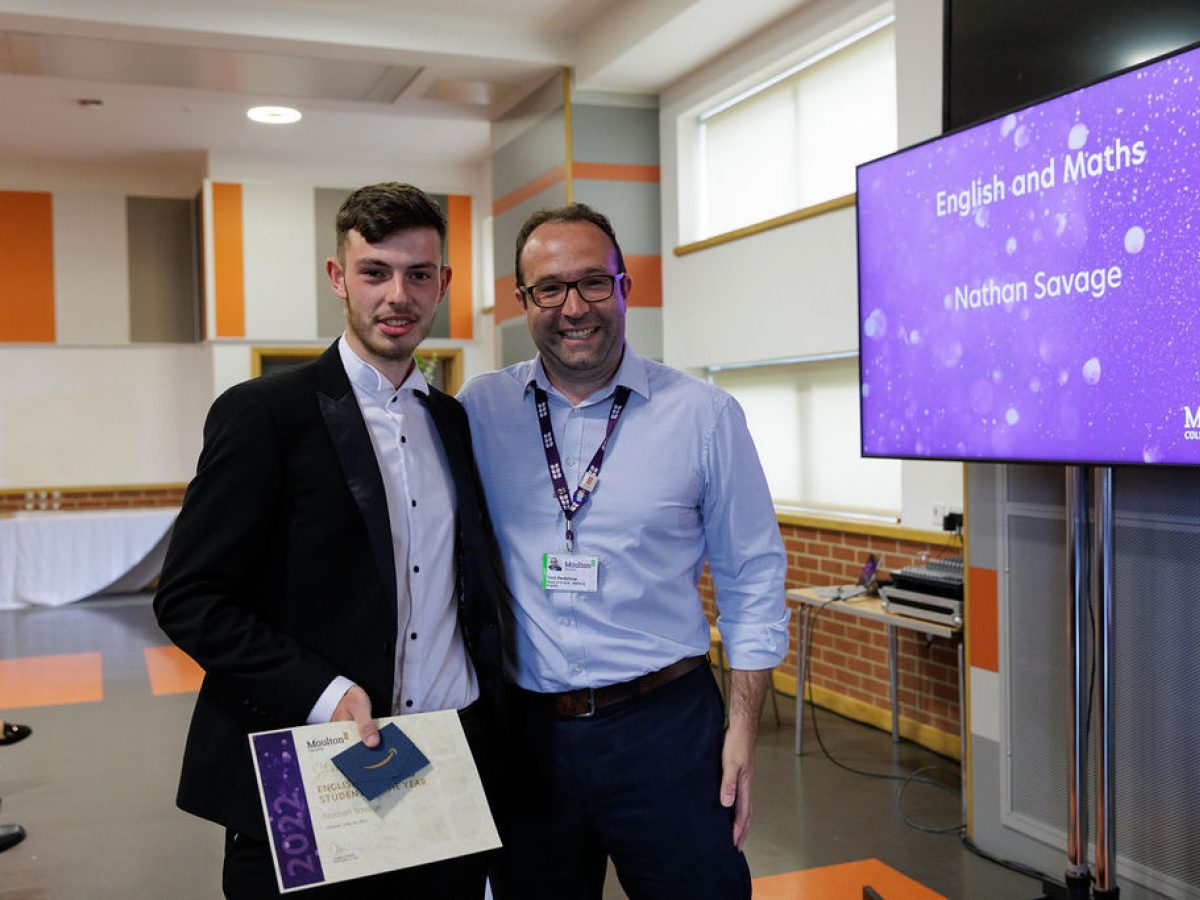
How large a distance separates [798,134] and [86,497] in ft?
22.8

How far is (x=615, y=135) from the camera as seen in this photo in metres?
6.51

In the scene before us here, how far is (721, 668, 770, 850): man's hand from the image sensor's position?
1.86 meters

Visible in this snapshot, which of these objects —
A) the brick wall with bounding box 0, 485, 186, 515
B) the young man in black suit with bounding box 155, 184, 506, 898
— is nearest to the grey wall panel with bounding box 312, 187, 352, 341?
the brick wall with bounding box 0, 485, 186, 515

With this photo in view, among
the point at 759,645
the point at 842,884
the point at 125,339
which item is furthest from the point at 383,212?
the point at 125,339

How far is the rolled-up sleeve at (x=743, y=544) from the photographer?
1900 mm

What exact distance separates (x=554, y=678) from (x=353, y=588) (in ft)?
1.44

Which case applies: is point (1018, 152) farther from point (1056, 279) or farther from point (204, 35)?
point (204, 35)

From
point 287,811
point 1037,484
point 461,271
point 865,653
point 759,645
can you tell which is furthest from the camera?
point 461,271

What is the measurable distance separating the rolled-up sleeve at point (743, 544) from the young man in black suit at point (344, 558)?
42 centimetres

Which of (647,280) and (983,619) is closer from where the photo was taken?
(983,619)

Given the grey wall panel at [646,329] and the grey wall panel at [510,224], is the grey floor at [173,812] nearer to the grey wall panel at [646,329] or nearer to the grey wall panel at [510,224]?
the grey wall panel at [646,329]

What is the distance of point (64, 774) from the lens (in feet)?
15.0

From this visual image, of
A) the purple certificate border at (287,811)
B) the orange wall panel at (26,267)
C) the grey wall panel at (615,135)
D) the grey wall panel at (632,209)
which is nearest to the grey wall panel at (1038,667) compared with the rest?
the purple certificate border at (287,811)

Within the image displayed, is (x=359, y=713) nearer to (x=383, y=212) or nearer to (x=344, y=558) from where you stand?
(x=344, y=558)
